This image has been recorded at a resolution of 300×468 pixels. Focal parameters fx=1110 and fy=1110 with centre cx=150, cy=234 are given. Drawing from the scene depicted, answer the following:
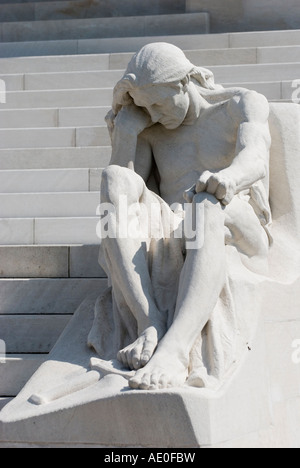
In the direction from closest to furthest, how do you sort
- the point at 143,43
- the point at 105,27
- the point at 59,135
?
the point at 59,135
the point at 143,43
the point at 105,27

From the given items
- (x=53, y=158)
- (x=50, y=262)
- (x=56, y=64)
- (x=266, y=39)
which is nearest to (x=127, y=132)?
(x=50, y=262)

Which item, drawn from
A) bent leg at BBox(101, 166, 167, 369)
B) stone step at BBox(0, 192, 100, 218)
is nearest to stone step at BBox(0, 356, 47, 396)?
bent leg at BBox(101, 166, 167, 369)

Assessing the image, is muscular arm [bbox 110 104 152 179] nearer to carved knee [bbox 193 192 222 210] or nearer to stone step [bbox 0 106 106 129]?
carved knee [bbox 193 192 222 210]

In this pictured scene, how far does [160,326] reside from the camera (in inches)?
222

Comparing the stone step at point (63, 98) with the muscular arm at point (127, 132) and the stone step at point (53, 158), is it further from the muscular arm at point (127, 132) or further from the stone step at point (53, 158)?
the muscular arm at point (127, 132)

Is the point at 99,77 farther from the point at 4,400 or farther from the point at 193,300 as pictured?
A: the point at 193,300

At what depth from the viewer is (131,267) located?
5.74m

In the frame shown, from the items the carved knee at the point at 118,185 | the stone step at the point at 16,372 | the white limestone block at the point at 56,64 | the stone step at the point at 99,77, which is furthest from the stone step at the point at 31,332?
the white limestone block at the point at 56,64

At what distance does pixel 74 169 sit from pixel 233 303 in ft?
10.3

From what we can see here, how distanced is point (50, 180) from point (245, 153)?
274 centimetres

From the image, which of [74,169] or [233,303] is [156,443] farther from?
[74,169]

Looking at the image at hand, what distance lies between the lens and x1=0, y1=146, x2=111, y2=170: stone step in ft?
29.1

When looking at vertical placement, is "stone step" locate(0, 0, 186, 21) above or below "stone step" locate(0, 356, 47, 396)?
above

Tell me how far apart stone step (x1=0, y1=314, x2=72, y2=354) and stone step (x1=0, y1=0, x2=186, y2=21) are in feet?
22.3
